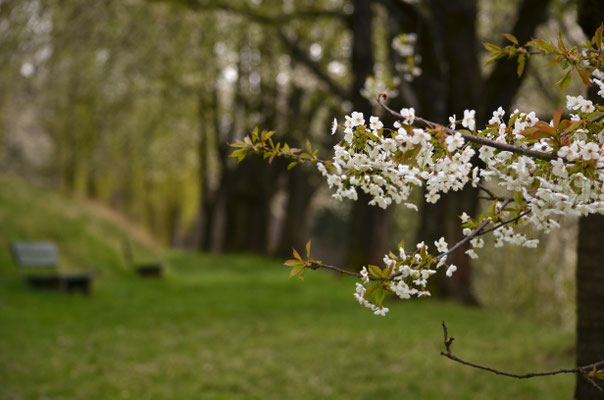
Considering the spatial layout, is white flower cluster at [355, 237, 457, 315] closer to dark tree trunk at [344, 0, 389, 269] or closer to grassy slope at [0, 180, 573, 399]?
grassy slope at [0, 180, 573, 399]

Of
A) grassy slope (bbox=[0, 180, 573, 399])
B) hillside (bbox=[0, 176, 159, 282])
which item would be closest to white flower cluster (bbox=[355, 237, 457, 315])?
grassy slope (bbox=[0, 180, 573, 399])

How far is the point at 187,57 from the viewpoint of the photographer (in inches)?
903

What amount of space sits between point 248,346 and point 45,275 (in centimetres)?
543

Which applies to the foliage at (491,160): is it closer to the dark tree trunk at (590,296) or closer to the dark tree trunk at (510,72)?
the dark tree trunk at (590,296)

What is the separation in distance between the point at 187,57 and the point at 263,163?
17.2 ft

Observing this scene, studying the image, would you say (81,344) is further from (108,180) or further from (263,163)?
(108,180)

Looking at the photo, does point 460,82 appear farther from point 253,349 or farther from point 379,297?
point 379,297

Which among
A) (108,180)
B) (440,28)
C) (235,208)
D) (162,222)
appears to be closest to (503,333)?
(440,28)

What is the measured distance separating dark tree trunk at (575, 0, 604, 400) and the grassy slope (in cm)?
164

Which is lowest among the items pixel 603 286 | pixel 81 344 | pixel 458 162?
pixel 81 344

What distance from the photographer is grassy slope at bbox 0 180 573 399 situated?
611 cm

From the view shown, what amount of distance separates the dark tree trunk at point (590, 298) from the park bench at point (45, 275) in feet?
32.4

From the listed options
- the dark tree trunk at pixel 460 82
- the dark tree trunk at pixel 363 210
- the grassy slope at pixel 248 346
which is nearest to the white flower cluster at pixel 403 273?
the grassy slope at pixel 248 346

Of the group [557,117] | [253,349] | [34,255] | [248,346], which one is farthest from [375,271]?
[34,255]
